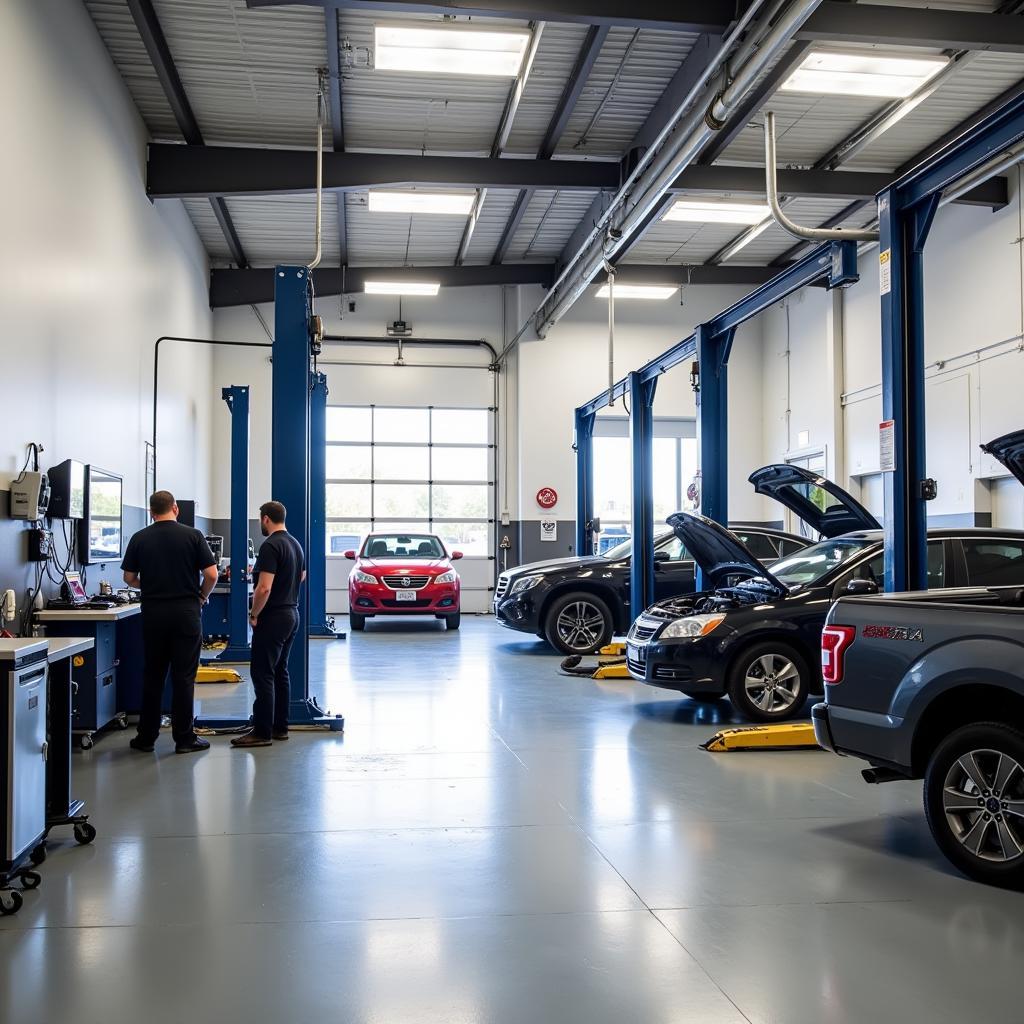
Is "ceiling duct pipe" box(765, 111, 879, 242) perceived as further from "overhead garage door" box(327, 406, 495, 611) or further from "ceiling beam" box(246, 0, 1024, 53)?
"overhead garage door" box(327, 406, 495, 611)

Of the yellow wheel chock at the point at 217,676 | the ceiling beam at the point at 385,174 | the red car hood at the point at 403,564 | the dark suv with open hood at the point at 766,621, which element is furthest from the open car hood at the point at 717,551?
the red car hood at the point at 403,564

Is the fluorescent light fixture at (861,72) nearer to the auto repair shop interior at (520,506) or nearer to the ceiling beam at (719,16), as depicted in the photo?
the auto repair shop interior at (520,506)

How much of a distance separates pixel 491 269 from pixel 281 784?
13.0 m

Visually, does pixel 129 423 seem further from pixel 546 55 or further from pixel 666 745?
pixel 666 745

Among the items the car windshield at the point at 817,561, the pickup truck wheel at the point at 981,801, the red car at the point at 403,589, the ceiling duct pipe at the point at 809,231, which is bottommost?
the pickup truck wheel at the point at 981,801

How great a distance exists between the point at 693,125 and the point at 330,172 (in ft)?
14.8

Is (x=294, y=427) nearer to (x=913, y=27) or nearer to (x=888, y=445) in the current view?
(x=888, y=445)

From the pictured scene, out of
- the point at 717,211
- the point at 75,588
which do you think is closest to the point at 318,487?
the point at 75,588

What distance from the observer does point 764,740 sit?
6289 millimetres

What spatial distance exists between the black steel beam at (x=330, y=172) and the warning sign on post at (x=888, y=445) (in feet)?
23.0

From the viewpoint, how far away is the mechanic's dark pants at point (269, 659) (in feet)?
20.9

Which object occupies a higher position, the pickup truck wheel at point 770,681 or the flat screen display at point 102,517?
the flat screen display at point 102,517

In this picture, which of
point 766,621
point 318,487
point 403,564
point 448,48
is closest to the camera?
point 766,621

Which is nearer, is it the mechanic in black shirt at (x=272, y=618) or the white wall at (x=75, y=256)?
the mechanic in black shirt at (x=272, y=618)
